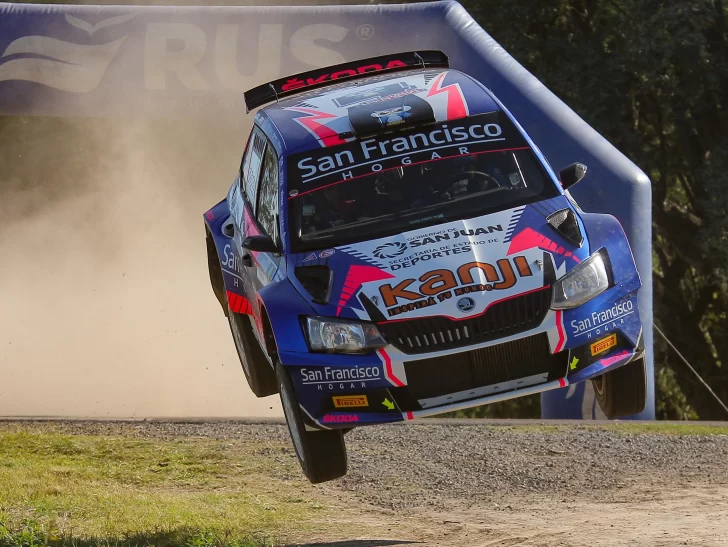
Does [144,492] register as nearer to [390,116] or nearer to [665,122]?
[390,116]

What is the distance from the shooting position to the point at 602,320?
6.30 meters

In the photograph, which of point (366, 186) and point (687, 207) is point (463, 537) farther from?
point (687, 207)

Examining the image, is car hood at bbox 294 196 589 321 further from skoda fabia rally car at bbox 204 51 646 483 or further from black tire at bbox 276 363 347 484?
black tire at bbox 276 363 347 484

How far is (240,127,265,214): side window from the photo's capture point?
786cm

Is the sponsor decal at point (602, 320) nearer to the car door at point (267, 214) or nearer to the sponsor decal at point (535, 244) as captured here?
the sponsor decal at point (535, 244)

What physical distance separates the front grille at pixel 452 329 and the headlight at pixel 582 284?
9.5 inches

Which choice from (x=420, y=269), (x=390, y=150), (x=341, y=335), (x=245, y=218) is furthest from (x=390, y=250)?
(x=245, y=218)

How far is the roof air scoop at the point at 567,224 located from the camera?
6.48 meters

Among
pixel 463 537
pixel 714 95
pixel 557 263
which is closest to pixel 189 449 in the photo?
pixel 463 537

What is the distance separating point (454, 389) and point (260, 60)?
8.33 metres

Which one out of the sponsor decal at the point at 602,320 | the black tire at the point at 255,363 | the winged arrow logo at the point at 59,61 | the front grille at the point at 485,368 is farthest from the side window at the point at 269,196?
the winged arrow logo at the point at 59,61

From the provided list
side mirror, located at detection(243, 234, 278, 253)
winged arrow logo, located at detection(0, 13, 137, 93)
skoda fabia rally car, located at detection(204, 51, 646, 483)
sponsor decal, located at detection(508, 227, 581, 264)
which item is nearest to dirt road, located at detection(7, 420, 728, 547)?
skoda fabia rally car, located at detection(204, 51, 646, 483)

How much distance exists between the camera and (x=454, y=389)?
6.10m

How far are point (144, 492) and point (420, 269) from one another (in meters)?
3.88
